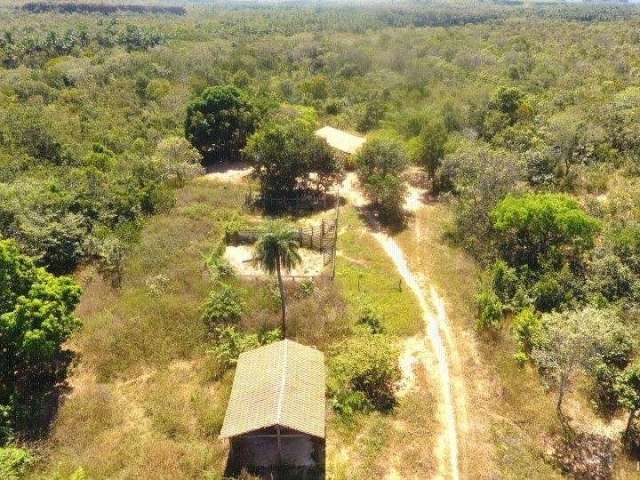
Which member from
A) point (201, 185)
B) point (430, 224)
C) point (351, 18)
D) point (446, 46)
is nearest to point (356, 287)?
point (430, 224)

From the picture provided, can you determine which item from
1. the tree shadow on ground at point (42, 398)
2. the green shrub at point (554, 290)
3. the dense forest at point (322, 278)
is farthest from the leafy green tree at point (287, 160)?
the tree shadow on ground at point (42, 398)

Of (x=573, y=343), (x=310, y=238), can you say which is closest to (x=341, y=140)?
(x=310, y=238)

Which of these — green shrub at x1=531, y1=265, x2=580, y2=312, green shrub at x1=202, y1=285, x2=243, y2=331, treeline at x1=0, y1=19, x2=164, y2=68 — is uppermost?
treeline at x1=0, y1=19, x2=164, y2=68

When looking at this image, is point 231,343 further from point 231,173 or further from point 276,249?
point 231,173

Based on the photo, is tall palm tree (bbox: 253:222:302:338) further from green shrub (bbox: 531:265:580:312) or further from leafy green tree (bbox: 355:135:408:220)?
leafy green tree (bbox: 355:135:408:220)

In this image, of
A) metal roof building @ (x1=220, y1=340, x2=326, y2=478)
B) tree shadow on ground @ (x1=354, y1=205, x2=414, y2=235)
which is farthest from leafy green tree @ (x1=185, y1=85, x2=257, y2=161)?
metal roof building @ (x1=220, y1=340, x2=326, y2=478)

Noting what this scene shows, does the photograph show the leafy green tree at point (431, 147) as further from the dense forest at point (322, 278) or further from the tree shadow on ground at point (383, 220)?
the tree shadow on ground at point (383, 220)
